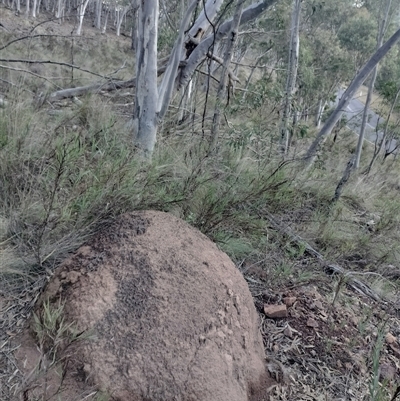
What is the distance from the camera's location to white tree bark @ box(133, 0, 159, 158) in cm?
357

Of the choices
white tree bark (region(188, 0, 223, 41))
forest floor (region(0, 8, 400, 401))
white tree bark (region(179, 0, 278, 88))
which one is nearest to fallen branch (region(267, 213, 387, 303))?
forest floor (region(0, 8, 400, 401))

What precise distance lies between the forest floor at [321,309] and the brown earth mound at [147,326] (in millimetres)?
139

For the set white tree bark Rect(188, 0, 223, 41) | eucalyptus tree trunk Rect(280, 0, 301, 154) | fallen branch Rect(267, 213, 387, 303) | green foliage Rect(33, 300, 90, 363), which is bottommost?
fallen branch Rect(267, 213, 387, 303)

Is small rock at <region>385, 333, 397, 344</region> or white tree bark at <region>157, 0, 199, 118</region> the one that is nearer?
small rock at <region>385, 333, 397, 344</region>

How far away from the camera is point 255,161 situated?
3.69m

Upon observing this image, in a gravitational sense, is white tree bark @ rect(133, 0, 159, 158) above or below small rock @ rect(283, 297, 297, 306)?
above

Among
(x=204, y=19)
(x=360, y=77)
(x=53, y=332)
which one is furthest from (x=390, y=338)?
(x=360, y=77)

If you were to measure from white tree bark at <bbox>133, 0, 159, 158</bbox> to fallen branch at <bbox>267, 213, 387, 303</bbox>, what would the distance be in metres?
1.29

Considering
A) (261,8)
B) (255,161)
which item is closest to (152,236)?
(255,161)

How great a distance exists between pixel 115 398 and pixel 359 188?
13.5ft

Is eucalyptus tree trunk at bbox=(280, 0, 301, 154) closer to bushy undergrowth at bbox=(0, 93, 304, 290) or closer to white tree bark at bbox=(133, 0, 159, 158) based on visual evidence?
white tree bark at bbox=(133, 0, 159, 158)

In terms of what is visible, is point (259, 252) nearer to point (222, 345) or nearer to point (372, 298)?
point (372, 298)

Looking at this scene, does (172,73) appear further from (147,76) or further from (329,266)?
(329,266)

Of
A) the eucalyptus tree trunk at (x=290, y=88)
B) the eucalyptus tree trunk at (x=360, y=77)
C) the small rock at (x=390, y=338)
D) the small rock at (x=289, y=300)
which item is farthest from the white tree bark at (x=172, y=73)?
the small rock at (x=390, y=338)
